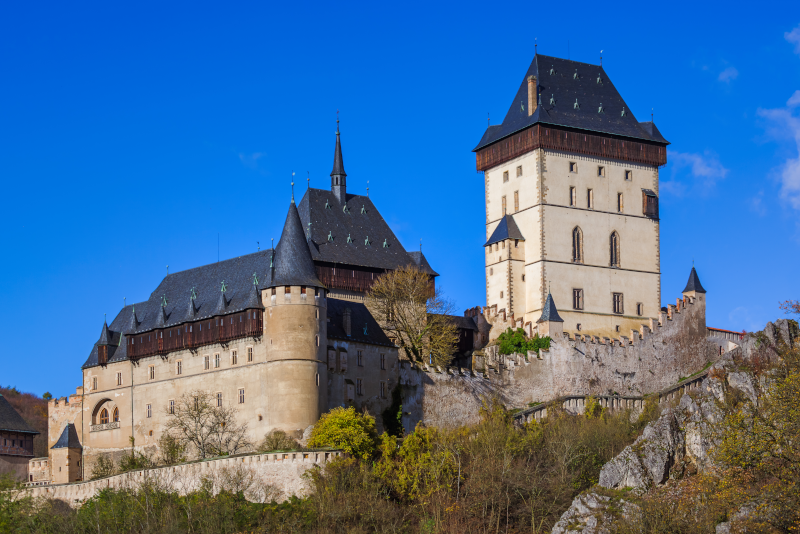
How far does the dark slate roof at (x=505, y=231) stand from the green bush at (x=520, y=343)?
598 centimetres

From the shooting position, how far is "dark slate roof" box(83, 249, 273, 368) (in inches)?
2431

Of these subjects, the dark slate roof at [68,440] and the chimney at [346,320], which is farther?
the dark slate roof at [68,440]

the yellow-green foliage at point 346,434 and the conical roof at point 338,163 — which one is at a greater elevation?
the conical roof at point 338,163

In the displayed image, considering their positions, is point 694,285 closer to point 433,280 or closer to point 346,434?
point 433,280

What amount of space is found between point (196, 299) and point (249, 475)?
1305cm

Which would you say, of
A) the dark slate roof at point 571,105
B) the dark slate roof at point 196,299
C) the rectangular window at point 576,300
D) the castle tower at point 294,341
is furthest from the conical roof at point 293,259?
the dark slate roof at point 571,105

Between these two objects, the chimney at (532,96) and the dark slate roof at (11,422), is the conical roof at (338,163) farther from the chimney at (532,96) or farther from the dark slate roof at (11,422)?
the dark slate roof at (11,422)

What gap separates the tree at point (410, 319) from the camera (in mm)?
67062

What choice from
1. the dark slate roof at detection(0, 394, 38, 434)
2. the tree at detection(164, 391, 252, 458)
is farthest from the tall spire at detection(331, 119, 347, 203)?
the dark slate roof at detection(0, 394, 38, 434)

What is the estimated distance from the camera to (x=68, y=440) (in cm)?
6575

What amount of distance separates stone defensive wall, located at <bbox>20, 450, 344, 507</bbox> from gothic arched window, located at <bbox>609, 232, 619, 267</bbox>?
24.1 m

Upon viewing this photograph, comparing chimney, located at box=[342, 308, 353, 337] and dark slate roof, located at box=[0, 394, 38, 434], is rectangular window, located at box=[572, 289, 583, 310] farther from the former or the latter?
dark slate roof, located at box=[0, 394, 38, 434]

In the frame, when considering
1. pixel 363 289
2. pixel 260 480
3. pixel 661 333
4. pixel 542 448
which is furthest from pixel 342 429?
pixel 661 333

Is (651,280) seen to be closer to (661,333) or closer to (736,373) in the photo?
(661,333)
